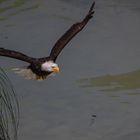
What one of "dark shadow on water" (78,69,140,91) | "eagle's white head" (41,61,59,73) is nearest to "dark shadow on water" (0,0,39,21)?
"dark shadow on water" (78,69,140,91)

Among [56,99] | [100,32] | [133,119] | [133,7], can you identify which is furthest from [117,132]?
[133,7]

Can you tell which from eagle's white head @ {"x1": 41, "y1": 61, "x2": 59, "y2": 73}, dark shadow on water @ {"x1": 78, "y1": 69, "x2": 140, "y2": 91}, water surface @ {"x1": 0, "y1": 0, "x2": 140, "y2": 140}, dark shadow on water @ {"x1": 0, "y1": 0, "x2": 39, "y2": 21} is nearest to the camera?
eagle's white head @ {"x1": 41, "y1": 61, "x2": 59, "y2": 73}

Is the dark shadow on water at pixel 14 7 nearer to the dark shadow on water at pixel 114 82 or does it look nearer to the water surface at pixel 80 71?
the water surface at pixel 80 71

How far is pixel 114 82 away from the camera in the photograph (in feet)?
18.1

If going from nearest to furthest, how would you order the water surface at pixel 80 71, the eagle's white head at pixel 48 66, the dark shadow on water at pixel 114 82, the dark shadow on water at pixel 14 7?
the eagle's white head at pixel 48 66 < the water surface at pixel 80 71 < the dark shadow on water at pixel 114 82 < the dark shadow on water at pixel 14 7

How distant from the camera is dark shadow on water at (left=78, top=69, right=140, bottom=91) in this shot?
548cm

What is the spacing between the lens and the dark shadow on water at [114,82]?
18.0 ft

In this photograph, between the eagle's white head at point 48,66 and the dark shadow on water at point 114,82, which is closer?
the eagle's white head at point 48,66

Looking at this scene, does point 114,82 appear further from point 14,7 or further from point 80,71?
point 14,7

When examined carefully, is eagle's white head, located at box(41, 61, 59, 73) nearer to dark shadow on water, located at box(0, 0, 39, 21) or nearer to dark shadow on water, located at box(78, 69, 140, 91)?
dark shadow on water, located at box(78, 69, 140, 91)

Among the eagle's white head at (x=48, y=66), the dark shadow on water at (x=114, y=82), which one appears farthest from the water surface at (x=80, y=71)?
the eagle's white head at (x=48, y=66)

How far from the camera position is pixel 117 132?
5.05 m

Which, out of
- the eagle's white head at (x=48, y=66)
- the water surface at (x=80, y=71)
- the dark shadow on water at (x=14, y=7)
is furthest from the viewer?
the dark shadow on water at (x=14, y=7)

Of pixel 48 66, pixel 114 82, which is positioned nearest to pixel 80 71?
pixel 114 82
